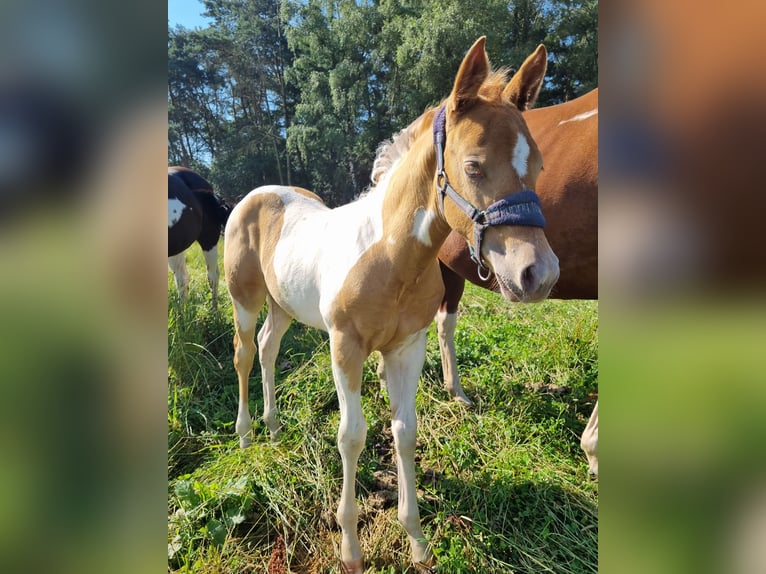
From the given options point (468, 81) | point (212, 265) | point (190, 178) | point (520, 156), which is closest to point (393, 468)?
point (520, 156)

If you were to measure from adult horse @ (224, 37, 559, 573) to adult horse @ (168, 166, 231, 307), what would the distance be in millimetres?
2062

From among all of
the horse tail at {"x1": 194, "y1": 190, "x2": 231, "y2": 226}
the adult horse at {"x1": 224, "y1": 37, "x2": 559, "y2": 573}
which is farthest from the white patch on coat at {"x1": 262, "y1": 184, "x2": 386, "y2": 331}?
the horse tail at {"x1": 194, "y1": 190, "x2": 231, "y2": 226}

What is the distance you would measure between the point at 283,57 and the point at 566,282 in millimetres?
4740

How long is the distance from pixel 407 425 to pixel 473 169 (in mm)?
1140

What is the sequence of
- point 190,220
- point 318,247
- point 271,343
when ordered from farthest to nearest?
1. point 190,220
2. point 271,343
3. point 318,247

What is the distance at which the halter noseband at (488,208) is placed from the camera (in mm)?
1171

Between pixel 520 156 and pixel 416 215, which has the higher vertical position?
pixel 520 156

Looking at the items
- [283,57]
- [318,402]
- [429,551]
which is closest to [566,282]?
[429,551]

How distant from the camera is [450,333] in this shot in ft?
9.93

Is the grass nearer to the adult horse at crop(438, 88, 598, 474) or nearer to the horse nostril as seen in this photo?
the adult horse at crop(438, 88, 598, 474)

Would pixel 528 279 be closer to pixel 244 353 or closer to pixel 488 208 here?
pixel 488 208

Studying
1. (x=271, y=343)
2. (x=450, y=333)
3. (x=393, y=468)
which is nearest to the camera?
(x=393, y=468)

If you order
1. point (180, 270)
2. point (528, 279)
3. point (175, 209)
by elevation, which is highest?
point (175, 209)
